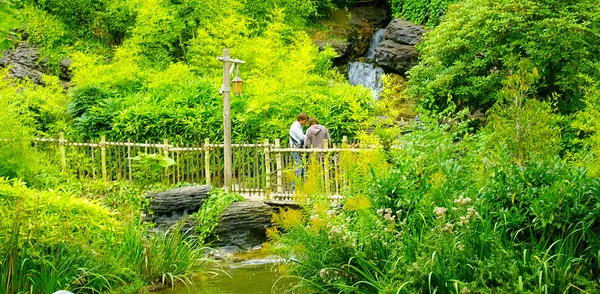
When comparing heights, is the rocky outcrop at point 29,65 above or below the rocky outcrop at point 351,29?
below

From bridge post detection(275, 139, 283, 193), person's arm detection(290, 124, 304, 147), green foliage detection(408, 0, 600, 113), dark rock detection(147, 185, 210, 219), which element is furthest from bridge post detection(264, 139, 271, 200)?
green foliage detection(408, 0, 600, 113)

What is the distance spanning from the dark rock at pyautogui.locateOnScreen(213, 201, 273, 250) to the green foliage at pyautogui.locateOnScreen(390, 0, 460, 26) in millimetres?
8486

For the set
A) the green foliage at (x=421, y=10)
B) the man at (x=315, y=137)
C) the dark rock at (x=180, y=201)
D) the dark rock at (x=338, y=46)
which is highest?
the green foliage at (x=421, y=10)

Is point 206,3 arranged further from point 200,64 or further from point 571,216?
point 571,216

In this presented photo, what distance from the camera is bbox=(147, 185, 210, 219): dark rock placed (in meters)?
14.5

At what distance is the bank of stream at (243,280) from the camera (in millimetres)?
10211

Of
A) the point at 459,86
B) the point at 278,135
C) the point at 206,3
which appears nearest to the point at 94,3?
the point at 206,3

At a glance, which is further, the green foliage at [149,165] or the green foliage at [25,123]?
the green foliage at [149,165]

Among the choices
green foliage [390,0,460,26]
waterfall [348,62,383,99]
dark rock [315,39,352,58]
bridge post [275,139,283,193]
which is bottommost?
bridge post [275,139,283,193]

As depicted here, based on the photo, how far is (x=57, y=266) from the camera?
29.5 feet

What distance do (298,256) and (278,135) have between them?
8756 mm

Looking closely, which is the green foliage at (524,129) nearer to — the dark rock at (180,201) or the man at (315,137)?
the man at (315,137)

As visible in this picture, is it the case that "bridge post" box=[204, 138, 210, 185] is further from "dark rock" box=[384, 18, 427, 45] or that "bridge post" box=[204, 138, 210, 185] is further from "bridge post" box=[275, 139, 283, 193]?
"dark rock" box=[384, 18, 427, 45]

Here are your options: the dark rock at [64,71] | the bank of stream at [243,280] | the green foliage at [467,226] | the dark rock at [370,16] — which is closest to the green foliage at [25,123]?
the dark rock at [64,71]
